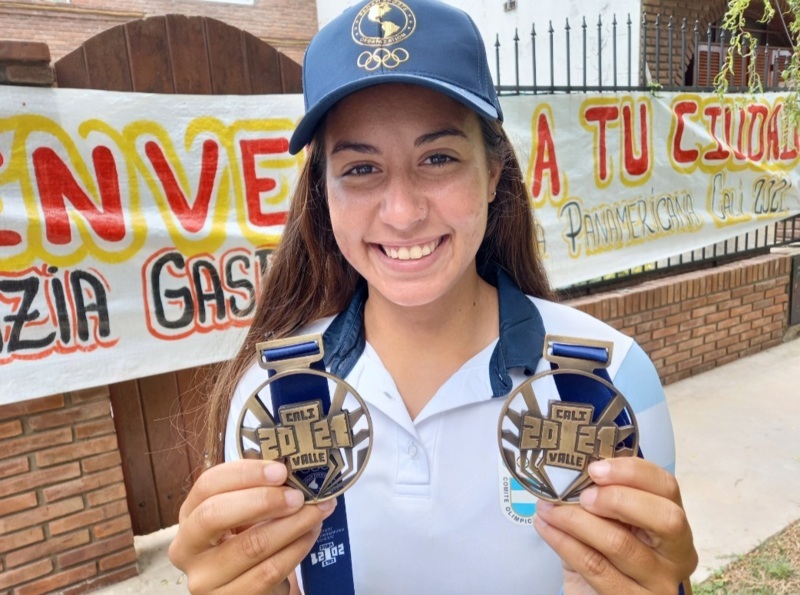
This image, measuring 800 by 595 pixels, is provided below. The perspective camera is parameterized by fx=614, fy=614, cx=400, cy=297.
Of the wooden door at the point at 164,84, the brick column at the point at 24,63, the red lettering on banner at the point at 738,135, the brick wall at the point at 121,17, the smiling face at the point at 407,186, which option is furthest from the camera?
the brick wall at the point at 121,17

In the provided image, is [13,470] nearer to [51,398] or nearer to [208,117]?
[51,398]

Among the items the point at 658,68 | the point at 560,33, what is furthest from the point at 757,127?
the point at 560,33

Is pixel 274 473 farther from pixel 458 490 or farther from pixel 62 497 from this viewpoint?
pixel 62 497

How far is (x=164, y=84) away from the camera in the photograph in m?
2.88

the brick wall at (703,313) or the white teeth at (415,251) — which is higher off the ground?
the white teeth at (415,251)

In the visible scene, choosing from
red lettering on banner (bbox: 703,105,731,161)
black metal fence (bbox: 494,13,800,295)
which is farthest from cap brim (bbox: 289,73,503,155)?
red lettering on banner (bbox: 703,105,731,161)

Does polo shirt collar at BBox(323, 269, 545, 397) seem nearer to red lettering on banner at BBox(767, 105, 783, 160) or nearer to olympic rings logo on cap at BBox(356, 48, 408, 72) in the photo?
olympic rings logo on cap at BBox(356, 48, 408, 72)

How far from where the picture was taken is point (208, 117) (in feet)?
9.66

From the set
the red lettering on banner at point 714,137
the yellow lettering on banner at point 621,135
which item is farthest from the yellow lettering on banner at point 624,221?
the red lettering on banner at point 714,137

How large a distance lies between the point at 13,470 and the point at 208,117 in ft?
5.91

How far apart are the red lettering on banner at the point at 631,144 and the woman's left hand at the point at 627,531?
157 inches

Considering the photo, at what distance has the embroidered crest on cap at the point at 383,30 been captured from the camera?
109 cm

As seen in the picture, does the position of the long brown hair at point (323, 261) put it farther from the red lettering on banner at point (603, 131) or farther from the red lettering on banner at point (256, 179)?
the red lettering on banner at point (603, 131)

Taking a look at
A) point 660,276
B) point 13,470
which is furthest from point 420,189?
point 660,276
